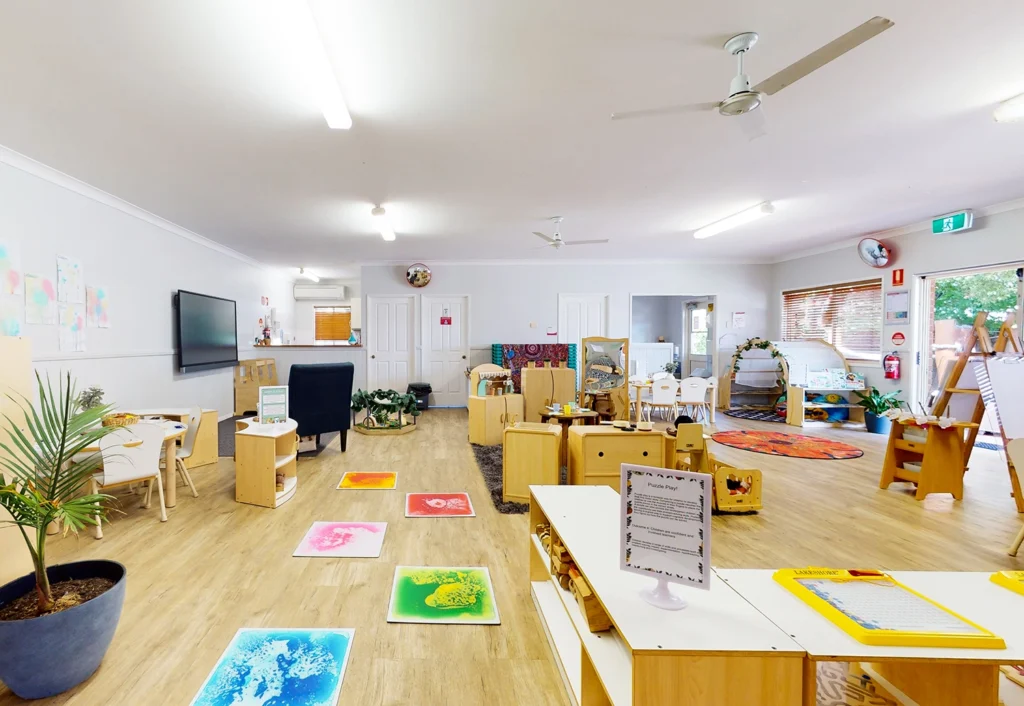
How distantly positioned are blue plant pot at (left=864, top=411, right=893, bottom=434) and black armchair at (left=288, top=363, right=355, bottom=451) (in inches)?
265

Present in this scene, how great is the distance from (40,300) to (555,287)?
262 inches

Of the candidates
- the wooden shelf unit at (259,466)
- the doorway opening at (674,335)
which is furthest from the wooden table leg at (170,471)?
the doorway opening at (674,335)

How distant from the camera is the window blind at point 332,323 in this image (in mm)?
11484

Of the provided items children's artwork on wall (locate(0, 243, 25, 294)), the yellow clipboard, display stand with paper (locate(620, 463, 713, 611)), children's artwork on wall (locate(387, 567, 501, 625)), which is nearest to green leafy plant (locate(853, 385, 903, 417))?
the yellow clipboard

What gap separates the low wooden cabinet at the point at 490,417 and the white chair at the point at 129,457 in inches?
122

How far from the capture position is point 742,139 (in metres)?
3.24

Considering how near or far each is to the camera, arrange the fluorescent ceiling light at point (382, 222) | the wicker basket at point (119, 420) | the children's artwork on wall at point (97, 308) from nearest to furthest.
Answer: the wicker basket at point (119, 420) → the children's artwork on wall at point (97, 308) → the fluorescent ceiling light at point (382, 222)

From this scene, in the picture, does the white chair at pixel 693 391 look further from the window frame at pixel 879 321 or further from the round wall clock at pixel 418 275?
the round wall clock at pixel 418 275

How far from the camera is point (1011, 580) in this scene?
134 centimetres

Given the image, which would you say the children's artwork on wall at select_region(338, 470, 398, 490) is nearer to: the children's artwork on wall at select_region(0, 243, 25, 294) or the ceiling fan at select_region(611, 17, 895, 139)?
the children's artwork on wall at select_region(0, 243, 25, 294)

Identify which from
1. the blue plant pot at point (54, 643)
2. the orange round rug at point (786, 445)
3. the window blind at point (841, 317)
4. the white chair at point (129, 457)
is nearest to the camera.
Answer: the blue plant pot at point (54, 643)

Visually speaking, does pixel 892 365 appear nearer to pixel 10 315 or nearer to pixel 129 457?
pixel 129 457

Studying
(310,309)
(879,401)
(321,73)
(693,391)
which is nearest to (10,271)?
(321,73)

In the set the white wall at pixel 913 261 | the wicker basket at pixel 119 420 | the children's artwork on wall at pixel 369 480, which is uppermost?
the white wall at pixel 913 261
